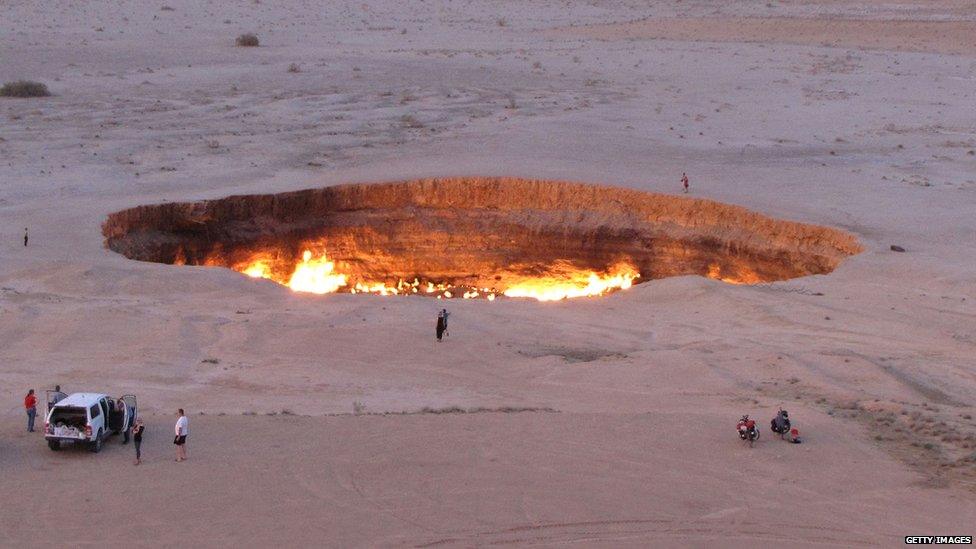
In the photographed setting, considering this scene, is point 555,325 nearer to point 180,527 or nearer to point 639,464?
point 639,464

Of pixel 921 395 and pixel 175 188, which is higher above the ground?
pixel 175 188

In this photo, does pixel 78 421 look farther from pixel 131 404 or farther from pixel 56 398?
pixel 131 404

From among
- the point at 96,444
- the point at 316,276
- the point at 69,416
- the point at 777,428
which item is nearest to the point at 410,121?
the point at 316,276

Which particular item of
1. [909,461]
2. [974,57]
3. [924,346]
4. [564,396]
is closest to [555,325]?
[564,396]

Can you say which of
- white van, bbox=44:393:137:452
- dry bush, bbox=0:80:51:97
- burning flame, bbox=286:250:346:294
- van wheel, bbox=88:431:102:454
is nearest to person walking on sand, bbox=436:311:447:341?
white van, bbox=44:393:137:452

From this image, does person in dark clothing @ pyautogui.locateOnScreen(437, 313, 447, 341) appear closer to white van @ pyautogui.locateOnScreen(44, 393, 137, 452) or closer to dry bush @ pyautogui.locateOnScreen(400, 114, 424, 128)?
white van @ pyautogui.locateOnScreen(44, 393, 137, 452)

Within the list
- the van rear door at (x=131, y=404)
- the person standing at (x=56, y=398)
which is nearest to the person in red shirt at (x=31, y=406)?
the person standing at (x=56, y=398)
